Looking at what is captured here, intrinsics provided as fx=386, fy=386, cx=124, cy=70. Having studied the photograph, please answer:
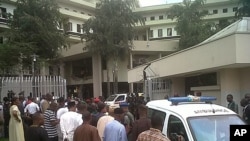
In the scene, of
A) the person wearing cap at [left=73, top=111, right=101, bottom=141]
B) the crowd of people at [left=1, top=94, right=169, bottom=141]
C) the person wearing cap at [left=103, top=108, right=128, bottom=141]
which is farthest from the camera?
the person wearing cap at [left=103, top=108, right=128, bottom=141]

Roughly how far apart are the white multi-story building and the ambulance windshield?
3371cm

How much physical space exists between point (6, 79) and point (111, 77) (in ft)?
81.0

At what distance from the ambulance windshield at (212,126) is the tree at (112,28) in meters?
32.1

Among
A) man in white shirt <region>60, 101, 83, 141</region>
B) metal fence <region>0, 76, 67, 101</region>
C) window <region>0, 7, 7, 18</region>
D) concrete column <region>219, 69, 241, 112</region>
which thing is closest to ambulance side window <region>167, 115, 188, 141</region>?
man in white shirt <region>60, 101, 83, 141</region>

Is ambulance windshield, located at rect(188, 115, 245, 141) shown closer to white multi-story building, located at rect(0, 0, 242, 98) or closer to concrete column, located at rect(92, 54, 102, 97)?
white multi-story building, located at rect(0, 0, 242, 98)

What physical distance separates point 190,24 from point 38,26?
66.3ft

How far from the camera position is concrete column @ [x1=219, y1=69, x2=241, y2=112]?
1705 centimetres

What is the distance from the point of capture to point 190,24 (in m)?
47.5

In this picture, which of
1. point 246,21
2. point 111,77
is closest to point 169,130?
point 246,21

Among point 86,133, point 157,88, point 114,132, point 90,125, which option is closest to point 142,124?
point 114,132

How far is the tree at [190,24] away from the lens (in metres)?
46.3

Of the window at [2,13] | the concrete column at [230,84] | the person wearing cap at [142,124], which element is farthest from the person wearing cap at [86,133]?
the window at [2,13]

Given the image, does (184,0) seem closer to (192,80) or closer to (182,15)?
(182,15)

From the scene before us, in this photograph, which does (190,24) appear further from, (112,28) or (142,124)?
(142,124)
